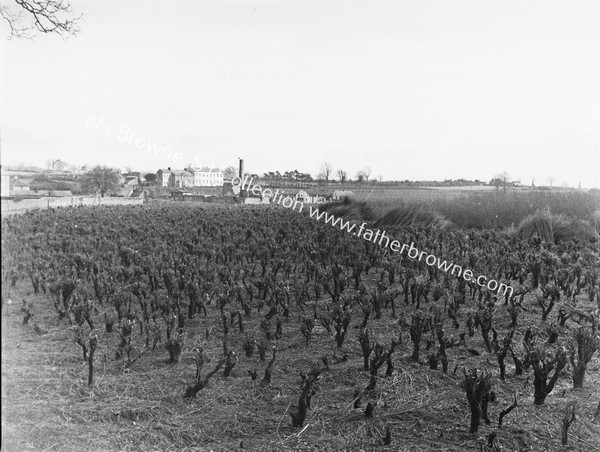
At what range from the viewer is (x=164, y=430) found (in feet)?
12.5

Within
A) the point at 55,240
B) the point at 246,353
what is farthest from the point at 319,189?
the point at 246,353

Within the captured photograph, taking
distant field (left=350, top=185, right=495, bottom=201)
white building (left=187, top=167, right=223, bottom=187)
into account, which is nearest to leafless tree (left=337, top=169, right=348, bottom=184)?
distant field (left=350, top=185, right=495, bottom=201)

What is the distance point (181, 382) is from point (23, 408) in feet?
4.21

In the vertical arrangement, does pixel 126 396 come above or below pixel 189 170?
below

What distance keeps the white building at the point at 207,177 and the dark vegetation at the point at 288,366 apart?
54.1 metres

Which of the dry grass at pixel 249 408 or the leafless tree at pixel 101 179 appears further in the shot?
the leafless tree at pixel 101 179

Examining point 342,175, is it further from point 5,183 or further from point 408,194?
point 5,183

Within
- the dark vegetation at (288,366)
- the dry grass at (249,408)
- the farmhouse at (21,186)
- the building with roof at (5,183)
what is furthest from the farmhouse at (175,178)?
the building with roof at (5,183)

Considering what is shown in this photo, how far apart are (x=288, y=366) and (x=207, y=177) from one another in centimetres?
6495

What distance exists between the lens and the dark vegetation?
12.4 ft

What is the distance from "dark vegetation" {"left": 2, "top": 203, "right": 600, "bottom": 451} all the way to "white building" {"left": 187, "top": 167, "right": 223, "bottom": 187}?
5413 centimetres

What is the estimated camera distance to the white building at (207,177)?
63.4m

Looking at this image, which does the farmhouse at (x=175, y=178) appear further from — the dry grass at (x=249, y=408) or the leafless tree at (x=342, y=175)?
the dry grass at (x=249, y=408)

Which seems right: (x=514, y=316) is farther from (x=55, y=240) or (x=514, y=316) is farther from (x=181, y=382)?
(x=55, y=240)
